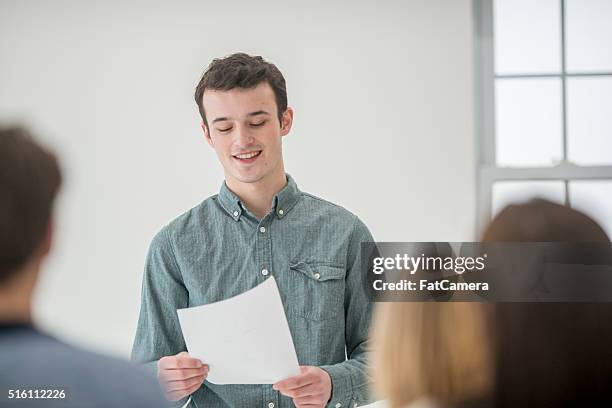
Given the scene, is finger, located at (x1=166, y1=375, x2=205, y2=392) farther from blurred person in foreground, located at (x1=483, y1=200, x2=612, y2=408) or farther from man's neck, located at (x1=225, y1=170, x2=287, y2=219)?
blurred person in foreground, located at (x1=483, y1=200, x2=612, y2=408)

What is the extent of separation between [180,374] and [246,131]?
67 cm

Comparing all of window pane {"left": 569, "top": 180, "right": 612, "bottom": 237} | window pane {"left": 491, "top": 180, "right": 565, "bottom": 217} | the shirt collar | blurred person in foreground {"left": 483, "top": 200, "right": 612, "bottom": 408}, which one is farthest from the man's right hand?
window pane {"left": 569, "top": 180, "right": 612, "bottom": 237}

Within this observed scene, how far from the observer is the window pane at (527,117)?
226 cm

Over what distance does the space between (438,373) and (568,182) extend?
34.2 inches

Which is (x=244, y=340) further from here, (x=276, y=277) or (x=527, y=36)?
(x=527, y=36)

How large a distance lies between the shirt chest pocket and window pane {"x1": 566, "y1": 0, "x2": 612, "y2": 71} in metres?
0.86

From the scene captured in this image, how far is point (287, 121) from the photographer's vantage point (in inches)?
89.5

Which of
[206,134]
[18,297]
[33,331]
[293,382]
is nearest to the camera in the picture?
[33,331]

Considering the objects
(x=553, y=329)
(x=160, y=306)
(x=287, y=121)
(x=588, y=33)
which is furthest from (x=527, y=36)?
(x=160, y=306)

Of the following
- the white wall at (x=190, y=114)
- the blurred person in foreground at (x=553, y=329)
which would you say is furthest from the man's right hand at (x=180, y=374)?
the blurred person in foreground at (x=553, y=329)

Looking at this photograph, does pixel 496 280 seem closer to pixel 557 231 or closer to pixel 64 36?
pixel 557 231

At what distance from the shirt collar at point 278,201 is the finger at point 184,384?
441mm

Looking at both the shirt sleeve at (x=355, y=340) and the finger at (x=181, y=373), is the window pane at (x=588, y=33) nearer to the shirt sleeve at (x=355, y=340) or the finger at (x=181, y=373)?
the shirt sleeve at (x=355, y=340)

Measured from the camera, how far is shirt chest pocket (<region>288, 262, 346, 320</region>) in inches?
87.4
